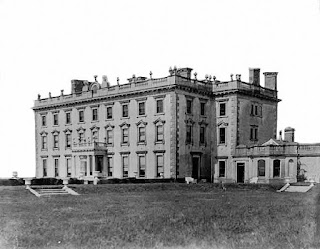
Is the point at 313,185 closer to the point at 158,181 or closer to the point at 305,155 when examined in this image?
the point at 305,155

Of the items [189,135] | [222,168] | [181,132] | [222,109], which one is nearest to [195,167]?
[222,168]

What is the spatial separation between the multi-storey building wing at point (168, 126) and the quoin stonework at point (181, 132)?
0.27ft

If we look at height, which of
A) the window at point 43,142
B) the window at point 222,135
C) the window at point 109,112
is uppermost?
the window at point 109,112

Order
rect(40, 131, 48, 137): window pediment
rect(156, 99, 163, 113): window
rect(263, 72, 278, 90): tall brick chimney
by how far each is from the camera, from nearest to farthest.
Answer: rect(156, 99, 163, 113): window
rect(263, 72, 278, 90): tall brick chimney
rect(40, 131, 48, 137): window pediment

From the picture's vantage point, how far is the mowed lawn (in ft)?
38.0

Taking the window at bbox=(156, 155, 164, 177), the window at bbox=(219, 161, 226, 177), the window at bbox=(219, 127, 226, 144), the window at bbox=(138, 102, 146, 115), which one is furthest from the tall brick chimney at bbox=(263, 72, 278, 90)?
the window at bbox=(156, 155, 164, 177)

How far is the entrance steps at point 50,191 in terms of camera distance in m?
25.3

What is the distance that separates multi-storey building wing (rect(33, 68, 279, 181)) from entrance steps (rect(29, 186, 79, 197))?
12.4m

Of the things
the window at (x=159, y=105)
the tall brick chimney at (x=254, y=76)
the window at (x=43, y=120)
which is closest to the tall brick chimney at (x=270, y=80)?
the tall brick chimney at (x=254, y=76)

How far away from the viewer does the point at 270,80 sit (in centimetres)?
4534

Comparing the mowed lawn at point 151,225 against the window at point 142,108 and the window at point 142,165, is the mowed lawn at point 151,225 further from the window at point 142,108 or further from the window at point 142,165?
the window at point 142,108

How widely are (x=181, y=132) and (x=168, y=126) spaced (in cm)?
124

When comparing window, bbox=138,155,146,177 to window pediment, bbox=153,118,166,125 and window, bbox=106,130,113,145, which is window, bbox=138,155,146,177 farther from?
window, bbox=106,130,113,145

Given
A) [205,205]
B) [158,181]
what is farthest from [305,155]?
[205,205]
